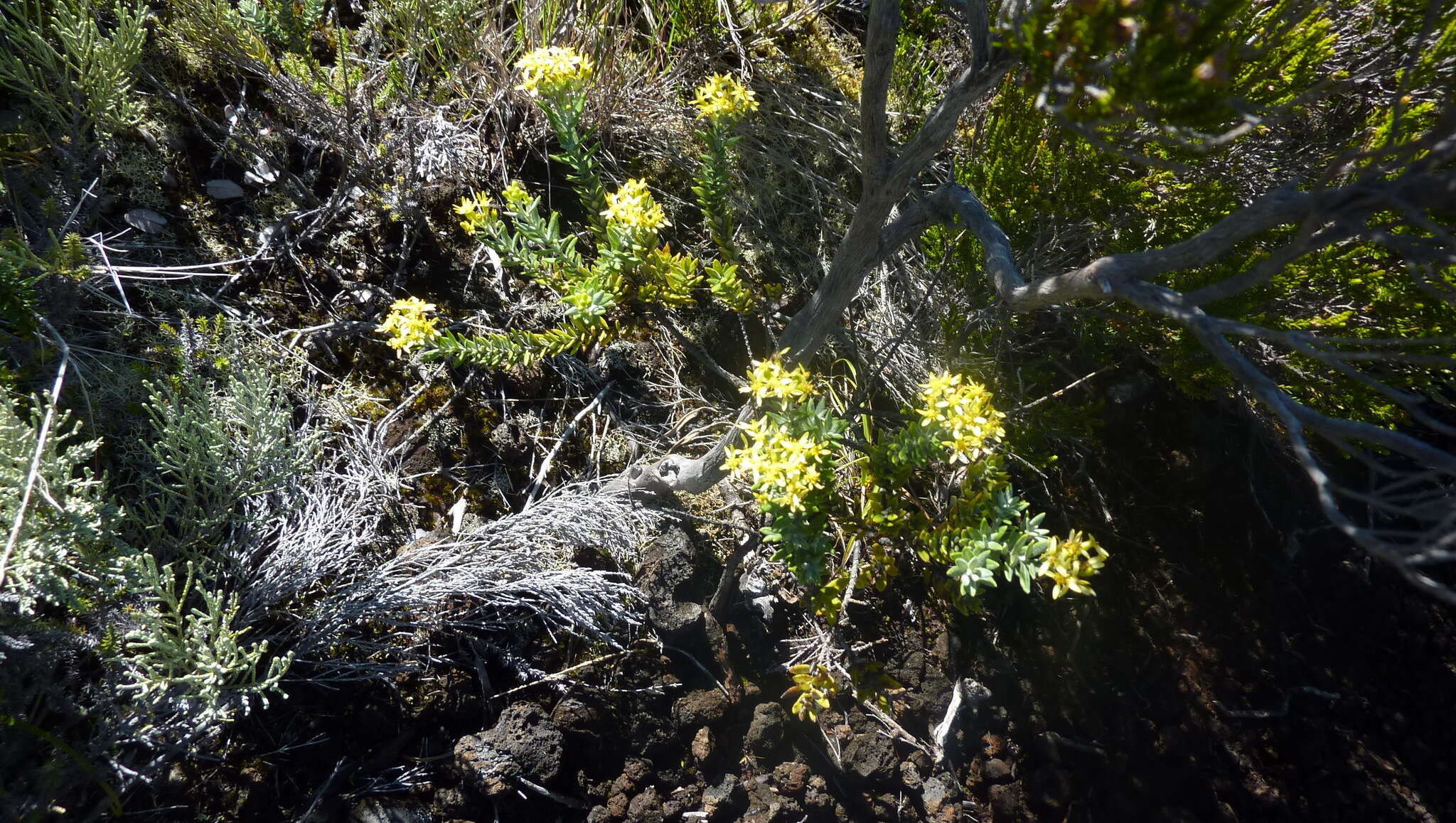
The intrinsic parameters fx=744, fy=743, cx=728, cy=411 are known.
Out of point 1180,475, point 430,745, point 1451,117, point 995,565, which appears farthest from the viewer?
point 1180,475

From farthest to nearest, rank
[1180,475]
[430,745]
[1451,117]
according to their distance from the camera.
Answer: [1180,475]
[430,745]
[1451,117]

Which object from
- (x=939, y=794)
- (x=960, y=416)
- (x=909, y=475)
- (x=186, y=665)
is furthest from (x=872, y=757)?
(x=186, y=665)

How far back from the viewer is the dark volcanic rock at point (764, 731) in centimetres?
221

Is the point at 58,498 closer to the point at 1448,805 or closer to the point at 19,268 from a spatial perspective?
the point at 19,268

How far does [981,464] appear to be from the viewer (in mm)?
1708

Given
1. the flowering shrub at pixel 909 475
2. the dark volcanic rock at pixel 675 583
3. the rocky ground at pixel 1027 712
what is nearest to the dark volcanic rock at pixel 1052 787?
the rocky ground at pixel 1027 712

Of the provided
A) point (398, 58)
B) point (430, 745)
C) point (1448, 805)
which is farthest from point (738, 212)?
point (1448, 805)

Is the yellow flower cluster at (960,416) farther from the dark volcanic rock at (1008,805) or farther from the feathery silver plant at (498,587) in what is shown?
the dark volcanic rock at (1008,805)

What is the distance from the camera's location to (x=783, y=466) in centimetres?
156

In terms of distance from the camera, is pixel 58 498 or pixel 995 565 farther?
pixel 58 498

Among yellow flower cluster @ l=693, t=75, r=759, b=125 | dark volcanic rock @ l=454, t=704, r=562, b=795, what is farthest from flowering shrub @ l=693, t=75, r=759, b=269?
dark volcanic rock @ l=454, t=704, r=562, b=795

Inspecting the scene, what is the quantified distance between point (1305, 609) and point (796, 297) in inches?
81.8

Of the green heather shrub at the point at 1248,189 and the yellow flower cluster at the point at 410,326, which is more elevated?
the yellow flower cluster at the point at 410,326

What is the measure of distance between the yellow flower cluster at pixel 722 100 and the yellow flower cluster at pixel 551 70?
305 millimetres
